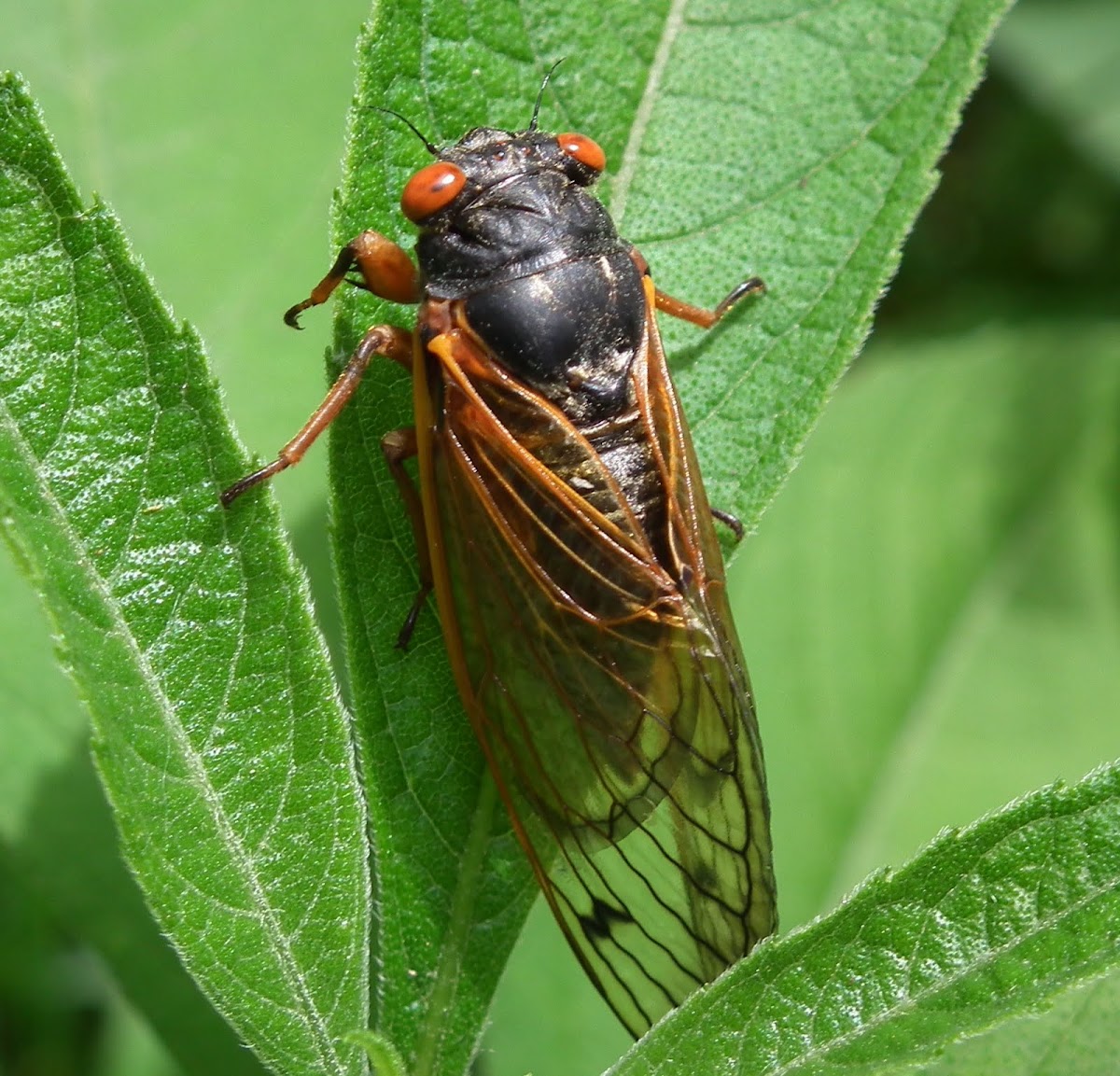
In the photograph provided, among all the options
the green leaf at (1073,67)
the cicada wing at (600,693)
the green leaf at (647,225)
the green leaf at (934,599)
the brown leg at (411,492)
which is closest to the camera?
the green leaf at (647,225)

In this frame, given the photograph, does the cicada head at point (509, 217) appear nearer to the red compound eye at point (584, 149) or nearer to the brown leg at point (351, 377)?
the red compound eye at point (584, 149)

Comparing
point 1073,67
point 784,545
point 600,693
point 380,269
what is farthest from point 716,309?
point 1073,67

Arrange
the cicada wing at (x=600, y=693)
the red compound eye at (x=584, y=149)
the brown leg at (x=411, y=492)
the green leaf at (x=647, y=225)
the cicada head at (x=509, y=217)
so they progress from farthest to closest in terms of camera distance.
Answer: the cicada head at (x=509, y=217), the red compound eye at (x=584, y=149), the brown leg at (x=411, y=492), the cicada wing at (x=600, y=693), the green leaf at (x=647, y=225)

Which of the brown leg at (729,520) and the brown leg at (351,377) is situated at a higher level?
the brown leg at (351,377)

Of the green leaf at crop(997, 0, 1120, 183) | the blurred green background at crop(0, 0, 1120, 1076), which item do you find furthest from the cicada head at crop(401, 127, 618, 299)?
the green leaf at crop(997, 0, 1120, 183)

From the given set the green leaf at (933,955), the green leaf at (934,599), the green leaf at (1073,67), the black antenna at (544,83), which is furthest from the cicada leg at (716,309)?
the green leaf at (1073,67)

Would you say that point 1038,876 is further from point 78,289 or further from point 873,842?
point 873,842

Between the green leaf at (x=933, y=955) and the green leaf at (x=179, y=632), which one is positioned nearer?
the green leaf at (x=933, y=955)

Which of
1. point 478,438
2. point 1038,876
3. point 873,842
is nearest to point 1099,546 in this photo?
point 873,842

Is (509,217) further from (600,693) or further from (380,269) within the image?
(600,693)
